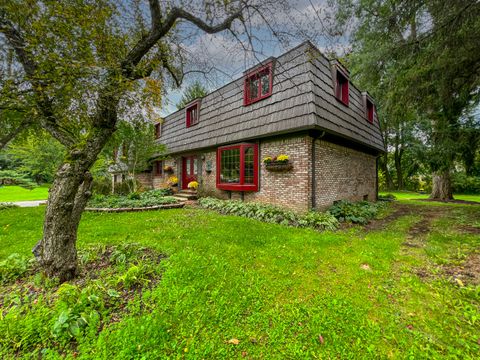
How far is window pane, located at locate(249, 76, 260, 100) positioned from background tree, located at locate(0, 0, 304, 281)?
465 centimetres

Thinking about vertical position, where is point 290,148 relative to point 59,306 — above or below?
above

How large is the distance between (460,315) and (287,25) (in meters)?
4.22

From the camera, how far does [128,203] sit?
309 inches

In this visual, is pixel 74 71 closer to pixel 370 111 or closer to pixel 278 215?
pixel 278 215

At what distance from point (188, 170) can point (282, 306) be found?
9788mm

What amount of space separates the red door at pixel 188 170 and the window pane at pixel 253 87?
4.53m

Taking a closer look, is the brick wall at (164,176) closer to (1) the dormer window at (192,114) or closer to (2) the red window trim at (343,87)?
(1) the dormer window at (192,114)

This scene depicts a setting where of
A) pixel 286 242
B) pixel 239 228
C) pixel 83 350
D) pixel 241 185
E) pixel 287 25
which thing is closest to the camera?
pixel 83 350

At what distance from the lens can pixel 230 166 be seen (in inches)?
318

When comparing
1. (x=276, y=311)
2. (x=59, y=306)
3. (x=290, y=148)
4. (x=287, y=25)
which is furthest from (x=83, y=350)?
(x=290, y=148)

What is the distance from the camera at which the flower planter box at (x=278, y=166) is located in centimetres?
618

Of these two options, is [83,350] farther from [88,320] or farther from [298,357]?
[298,357]

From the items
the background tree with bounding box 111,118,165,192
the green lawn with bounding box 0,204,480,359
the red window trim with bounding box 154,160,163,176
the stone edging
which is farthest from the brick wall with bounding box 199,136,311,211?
the red window trim with bounding box 154,160,163,176

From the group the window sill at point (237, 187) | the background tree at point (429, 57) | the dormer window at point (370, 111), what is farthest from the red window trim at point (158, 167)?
the dormer window at point (370, 111)
